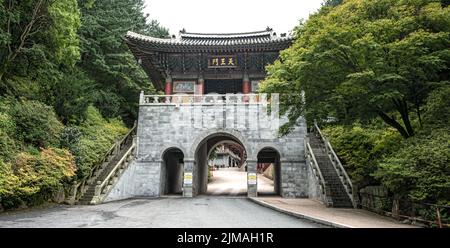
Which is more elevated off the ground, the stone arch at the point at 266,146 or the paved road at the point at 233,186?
the stone arch at the point at 266,146

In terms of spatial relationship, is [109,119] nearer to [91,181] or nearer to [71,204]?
[91,181]

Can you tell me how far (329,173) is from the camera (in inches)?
608

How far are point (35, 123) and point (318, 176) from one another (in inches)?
548

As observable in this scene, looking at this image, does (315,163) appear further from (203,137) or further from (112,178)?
(112,178)

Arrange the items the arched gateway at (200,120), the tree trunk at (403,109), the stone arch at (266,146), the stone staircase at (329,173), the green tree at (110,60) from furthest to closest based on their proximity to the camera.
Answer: the green tree at (110,60) < the stone arch at (266,146) < the arched gateway at (200,120) < the stone staircase at (329,173) < the tree trunk at (403,109)

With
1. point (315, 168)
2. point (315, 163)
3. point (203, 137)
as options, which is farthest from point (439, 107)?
point (203, 137)

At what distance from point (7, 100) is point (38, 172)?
4113 mm

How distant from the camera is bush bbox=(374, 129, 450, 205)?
7.72 meters

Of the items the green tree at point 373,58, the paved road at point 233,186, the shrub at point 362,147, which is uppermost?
the green tree at point 373,58

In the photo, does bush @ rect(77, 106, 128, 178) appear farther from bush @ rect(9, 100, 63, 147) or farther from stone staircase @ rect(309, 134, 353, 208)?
stone staircase @ rect(309, 134, 353, 208)

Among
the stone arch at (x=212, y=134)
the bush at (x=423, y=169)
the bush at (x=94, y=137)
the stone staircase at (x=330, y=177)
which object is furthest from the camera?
the stone arch at (x=212, y=134)

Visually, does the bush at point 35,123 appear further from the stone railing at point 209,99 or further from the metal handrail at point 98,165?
the stone railing at point 209,99

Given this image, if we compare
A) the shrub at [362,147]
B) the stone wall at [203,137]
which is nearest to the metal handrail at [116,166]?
the stone wall at [203,137]

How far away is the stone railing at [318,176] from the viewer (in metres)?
13.2
